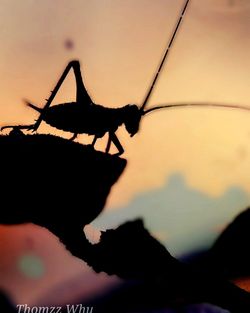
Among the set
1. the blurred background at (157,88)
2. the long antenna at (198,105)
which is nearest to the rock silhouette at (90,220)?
the blurred background at (157,88)

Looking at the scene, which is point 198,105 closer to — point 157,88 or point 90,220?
point 157,88

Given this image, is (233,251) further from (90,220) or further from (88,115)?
(88,115)

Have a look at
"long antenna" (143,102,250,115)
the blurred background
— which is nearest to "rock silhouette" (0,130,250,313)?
the blurred background

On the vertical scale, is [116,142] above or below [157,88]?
below

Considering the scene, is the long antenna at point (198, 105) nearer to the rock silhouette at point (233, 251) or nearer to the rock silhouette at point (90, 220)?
the rock silhouette at point (90, 220)

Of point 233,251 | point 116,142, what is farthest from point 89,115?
point 233,251

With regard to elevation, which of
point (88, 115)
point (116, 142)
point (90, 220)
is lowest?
point (90, 220)

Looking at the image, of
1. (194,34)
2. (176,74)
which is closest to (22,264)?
(176,74)

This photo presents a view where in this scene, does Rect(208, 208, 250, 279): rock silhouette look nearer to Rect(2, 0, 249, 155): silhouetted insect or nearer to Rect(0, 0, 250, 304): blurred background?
Rect(0, 0, 250, 304): blurred background
